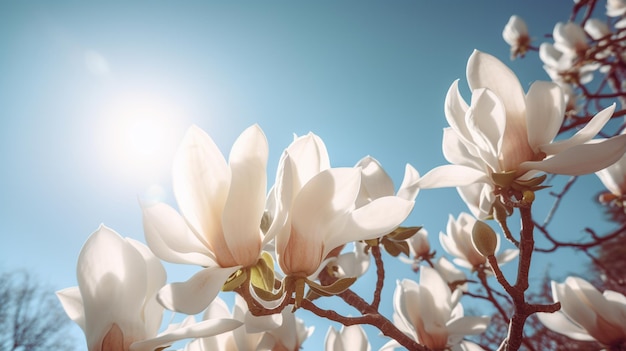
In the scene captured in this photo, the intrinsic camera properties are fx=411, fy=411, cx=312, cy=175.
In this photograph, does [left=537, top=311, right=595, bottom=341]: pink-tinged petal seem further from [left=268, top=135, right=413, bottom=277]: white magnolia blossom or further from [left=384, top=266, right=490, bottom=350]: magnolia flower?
[left=268, top=135, right=413, bottom=277]: white magnolia blossom

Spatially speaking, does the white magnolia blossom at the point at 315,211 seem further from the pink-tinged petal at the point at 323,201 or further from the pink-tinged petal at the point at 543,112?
the pink-tinged petal at the point at 543,112

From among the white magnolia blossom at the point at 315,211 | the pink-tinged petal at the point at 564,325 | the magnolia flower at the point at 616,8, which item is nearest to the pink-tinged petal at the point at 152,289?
the white magnolia blossom at the point at 315,211

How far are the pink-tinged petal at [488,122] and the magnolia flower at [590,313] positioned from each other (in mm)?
391

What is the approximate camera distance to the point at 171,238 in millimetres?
441

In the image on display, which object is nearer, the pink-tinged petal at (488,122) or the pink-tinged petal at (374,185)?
the pink-tinged petal at (488,122)

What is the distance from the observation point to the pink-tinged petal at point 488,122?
0.52 metres

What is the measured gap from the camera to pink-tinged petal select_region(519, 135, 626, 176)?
0.46m

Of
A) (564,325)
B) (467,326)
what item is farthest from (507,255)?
(467,326)

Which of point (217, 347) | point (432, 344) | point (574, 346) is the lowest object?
point (574, 346)

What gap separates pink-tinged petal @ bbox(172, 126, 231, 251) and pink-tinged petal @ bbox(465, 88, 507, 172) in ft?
1.05

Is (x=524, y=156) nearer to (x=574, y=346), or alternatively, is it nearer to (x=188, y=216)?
(x=188, y=216)

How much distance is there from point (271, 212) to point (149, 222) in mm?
152

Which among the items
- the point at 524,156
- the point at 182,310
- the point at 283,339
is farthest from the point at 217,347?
the point at 524,156

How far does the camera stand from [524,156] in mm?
537
